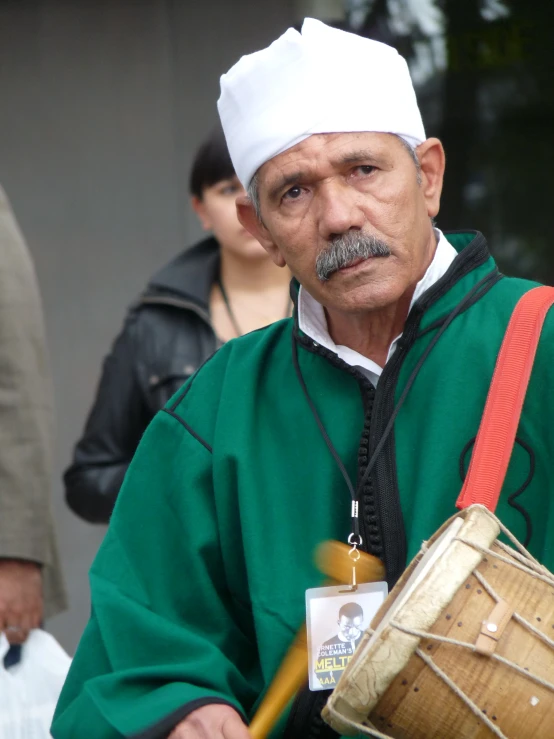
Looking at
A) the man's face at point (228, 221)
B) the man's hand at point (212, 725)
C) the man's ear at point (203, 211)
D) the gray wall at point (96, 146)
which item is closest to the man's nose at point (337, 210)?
the man's hand at point (212, 725)

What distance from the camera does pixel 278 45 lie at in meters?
2.62

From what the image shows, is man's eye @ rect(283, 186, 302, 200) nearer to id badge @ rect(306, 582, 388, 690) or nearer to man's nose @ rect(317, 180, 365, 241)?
man's nose @ rect(317, 180, 365, 241)

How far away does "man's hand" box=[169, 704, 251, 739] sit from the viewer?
7.52 feet

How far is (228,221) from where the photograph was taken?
4047 millimetres

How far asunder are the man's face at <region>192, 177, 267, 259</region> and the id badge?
190 cm

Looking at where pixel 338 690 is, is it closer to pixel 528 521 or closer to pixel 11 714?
pixel 528 521

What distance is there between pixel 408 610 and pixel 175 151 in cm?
406

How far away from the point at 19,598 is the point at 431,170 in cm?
150

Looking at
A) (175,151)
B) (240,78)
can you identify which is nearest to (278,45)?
(240,78)

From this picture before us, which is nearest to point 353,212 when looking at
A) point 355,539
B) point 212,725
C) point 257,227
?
point 257,227

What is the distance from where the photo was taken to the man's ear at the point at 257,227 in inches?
107

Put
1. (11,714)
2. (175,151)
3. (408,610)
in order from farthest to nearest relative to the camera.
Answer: (175,151) → (11,714) → (408,610)

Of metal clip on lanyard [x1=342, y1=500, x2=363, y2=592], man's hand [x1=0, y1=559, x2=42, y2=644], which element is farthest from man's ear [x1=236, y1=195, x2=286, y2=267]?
man's hand [x1=0, y1=559, x2=42, y2=644]

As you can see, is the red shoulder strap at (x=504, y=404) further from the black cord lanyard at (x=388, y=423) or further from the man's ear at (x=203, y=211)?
the man's ear at (x=203, y=211)
